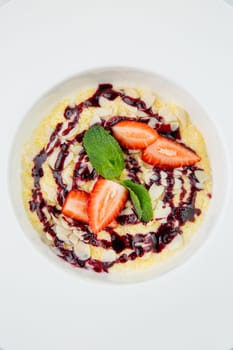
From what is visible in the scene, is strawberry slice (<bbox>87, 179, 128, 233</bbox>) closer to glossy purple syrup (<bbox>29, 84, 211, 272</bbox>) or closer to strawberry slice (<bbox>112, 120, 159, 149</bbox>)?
glossy purple syrup (<bbox>29, 84, 211, 272</bbox>)

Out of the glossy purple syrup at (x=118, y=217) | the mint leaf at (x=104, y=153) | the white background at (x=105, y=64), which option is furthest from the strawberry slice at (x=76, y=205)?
the white background at (x=105, y=64)

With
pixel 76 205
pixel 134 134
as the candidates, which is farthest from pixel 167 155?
pixel 76 205

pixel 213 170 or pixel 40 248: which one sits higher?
pixel 213 170

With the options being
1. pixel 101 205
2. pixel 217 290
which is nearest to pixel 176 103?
pixel 101 205

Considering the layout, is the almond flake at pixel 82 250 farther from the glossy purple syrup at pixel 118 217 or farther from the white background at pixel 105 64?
the white background at pixel 105 64

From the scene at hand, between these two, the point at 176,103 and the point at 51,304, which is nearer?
the point at 51,304

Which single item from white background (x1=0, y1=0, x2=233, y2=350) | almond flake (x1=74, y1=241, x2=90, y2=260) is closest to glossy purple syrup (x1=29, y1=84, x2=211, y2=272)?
almond flake (x1=74, y1=241, x2=90, y2=260)

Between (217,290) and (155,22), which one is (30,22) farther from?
(217,290)
